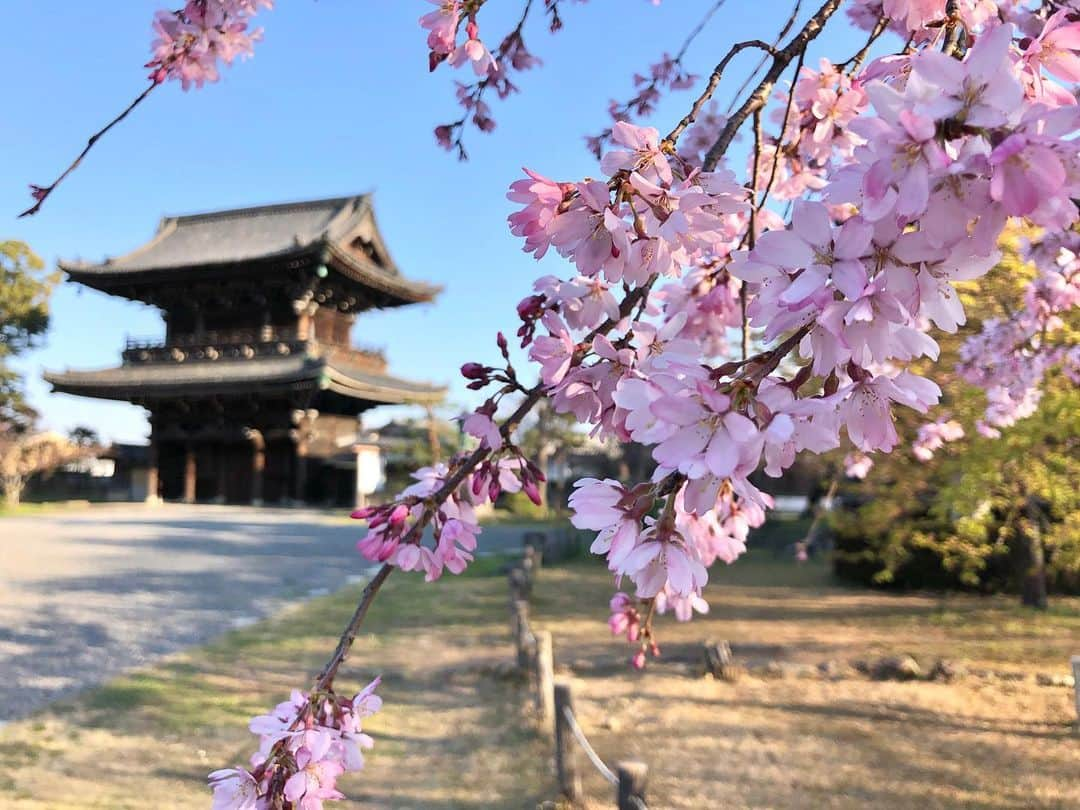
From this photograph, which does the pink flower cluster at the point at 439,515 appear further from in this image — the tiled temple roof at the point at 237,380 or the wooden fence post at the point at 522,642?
the tiled temple roof at the point at 237,380

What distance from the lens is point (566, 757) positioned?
9.62 ft

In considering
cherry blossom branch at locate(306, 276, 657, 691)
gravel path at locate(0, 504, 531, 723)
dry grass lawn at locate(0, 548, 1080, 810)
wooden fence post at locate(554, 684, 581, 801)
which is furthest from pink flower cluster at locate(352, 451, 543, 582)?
gravel path at locate(0, 504, 531, 723)

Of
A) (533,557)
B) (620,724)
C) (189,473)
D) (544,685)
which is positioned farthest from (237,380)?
(620,724)

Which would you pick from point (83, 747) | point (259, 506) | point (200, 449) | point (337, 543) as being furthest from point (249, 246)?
point (83, 747)

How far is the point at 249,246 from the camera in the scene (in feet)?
62.1

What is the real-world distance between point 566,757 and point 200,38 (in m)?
2.82

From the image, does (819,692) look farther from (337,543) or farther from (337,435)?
(337,435)

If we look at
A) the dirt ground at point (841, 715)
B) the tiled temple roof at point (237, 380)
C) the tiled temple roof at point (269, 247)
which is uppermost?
the tiled temple roof at point (269, 247)

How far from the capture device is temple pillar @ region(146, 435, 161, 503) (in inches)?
672

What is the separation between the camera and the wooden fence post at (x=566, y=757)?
291 centimetres

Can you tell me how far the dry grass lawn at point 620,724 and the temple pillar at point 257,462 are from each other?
38.5ft

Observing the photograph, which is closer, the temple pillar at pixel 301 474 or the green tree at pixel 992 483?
the green tree at pixel 992 483

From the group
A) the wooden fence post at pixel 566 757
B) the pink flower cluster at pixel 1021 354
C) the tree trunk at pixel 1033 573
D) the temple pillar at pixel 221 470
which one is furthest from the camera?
the temple pillar at pixel 221 470

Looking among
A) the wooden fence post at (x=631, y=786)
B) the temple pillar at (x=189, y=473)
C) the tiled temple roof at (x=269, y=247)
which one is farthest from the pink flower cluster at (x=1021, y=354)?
the temple pillar at (x=189, y=473)
